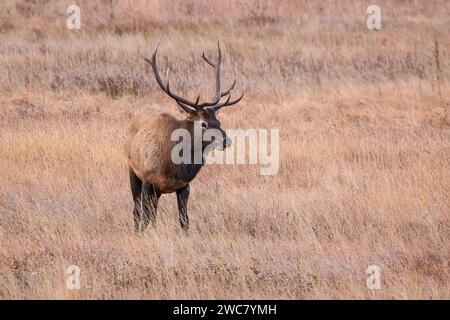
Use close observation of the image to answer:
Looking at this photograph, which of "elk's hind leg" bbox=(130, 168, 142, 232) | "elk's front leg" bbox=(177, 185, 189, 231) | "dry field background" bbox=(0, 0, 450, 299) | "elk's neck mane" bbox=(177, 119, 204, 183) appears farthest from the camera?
"elk's hind leg" bbox=(130, 168, 142, 232)

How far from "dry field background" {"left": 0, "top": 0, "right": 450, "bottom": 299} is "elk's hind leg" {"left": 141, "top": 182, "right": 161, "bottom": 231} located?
250 mm

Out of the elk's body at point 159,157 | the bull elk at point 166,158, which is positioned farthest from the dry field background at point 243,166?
the elk's body at point 159,157

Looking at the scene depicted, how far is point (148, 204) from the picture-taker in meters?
8.92

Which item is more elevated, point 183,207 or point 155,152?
point 155,152

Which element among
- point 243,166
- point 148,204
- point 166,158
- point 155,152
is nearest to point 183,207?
point 148,204

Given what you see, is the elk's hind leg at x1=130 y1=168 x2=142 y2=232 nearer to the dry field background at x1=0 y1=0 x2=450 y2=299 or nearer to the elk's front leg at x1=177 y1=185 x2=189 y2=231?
the dry field background at x1=0 y1=0 x2=450 y2=299

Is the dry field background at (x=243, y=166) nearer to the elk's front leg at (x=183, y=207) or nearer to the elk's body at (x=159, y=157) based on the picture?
the elk's front leg at (x=183, y=207)

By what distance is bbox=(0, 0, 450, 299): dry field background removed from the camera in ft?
24.6

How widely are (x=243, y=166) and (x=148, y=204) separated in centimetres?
285

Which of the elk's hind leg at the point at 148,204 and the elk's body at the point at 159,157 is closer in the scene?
the elk's hind leg at the point at 148,204

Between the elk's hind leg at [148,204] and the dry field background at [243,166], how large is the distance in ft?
0.82

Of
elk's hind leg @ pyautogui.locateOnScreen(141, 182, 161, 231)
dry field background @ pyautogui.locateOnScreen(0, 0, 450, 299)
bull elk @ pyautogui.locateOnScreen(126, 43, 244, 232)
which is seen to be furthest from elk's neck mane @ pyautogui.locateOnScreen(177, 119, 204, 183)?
dry field background @ pyautogui.locateOnScreen(0, 0, 450, 299)

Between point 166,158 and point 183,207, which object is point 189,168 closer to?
point 166,158

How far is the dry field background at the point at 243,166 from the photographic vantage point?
7.48 m
